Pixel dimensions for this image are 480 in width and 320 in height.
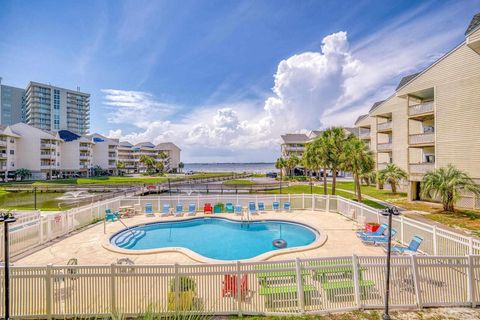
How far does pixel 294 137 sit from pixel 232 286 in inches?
2800

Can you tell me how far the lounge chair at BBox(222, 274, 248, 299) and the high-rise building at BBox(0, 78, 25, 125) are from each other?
488 ft

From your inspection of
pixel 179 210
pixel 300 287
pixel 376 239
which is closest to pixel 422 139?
pixel 376 239

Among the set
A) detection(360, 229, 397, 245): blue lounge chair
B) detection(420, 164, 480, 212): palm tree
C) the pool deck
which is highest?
detection(420, 164, 480, 212): palm tree

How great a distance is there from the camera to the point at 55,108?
92000mm

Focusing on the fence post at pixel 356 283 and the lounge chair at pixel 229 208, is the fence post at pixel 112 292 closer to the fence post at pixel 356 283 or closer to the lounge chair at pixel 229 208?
the fence post at pixel 356 283

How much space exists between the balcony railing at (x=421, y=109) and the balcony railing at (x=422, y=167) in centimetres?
502

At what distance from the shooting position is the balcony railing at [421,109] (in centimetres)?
2102

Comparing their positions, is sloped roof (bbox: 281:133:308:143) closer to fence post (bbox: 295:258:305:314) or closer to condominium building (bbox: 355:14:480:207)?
condominium building (bbox: 355:14:480:207)

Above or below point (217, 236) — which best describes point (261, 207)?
above

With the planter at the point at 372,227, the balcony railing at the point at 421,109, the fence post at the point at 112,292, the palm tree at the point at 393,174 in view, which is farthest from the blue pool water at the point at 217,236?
the palm tree at the point at 393,174

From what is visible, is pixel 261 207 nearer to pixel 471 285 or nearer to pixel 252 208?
pixel 252 208

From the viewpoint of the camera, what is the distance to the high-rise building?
4107 inches

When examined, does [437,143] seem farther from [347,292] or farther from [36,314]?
[36,314]

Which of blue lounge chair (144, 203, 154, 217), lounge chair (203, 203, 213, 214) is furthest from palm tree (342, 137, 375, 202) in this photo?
blue lounge chair (144, 203, 154, 217)
